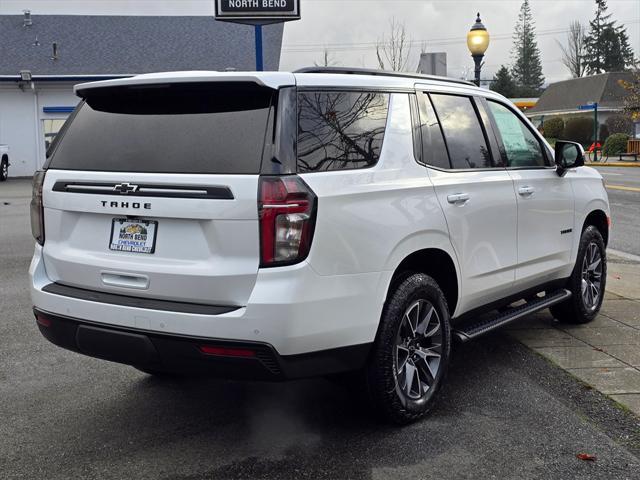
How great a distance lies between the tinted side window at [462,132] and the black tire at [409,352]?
941 millimetres

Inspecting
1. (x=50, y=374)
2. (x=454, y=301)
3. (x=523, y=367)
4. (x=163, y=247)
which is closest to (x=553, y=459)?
(x=454, y=301)

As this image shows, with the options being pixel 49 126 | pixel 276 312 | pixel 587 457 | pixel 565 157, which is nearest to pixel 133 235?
pixel 276 312

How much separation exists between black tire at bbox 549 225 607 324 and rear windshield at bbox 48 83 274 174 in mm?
3505

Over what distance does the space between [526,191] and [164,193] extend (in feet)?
9.03

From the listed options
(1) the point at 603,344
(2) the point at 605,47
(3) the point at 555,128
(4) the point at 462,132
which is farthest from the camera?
(2) the point at 605,47

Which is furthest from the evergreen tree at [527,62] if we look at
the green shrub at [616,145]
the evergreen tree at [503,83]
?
the green shrub at [616,145]

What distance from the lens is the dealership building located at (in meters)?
32.1

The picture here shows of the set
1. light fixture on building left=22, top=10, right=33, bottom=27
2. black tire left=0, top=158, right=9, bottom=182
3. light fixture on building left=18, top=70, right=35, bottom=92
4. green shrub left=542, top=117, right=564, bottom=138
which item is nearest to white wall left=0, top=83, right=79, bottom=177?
light fixture on building left=18, top=70, right=35, bottom=92

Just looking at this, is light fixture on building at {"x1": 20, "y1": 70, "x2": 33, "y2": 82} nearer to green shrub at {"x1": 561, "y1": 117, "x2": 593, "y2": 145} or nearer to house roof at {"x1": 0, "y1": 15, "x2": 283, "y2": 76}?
house roof at {"x1": 0, "y1": 15, "x2": 283, "y2": 76}

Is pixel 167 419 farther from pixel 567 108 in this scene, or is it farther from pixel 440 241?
pixel 567 108

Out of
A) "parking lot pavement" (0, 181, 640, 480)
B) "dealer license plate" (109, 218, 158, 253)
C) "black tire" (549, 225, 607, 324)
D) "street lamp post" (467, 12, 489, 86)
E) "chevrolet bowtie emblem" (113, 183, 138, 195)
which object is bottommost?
"parking lot pavement" (0, 181, 640, 480)

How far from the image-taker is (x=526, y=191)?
5.29 meters

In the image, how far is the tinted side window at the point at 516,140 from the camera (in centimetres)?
539

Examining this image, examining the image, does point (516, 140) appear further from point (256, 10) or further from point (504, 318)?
point (256, 10)
